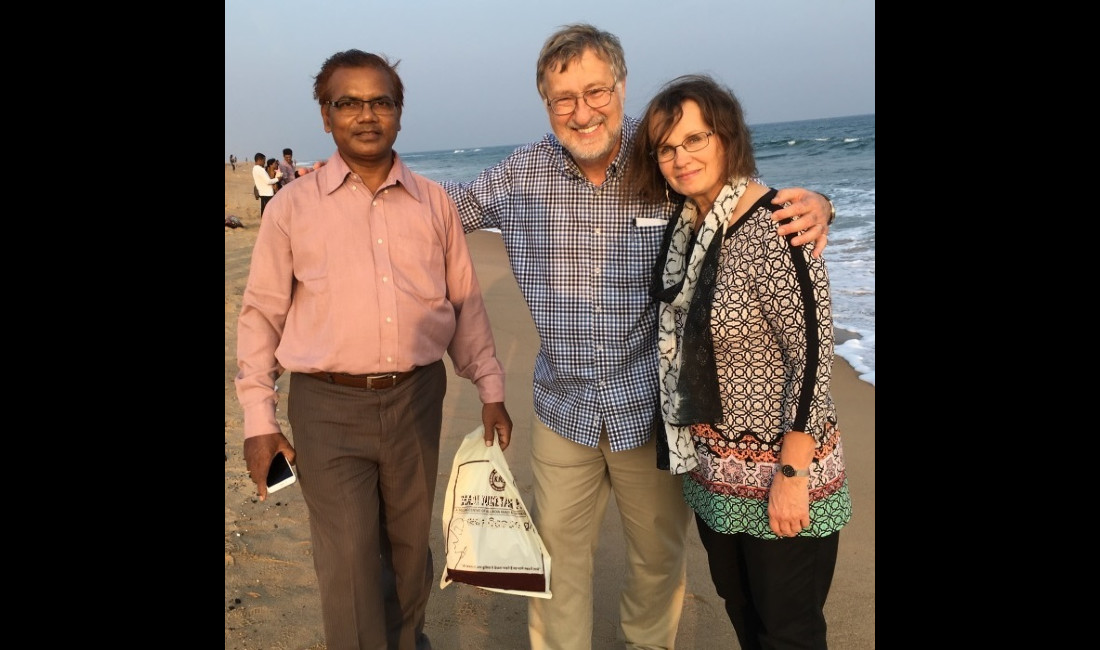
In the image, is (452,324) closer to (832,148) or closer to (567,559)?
(567,559)

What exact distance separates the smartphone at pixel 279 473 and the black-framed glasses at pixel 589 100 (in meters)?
1.50

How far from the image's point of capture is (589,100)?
2615 millimetres

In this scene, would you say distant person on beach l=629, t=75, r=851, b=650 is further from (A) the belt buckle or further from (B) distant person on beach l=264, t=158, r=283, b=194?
(B) distant person on beach l=264, t=158, r=283, b=194

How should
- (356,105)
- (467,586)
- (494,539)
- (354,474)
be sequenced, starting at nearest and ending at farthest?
1. (356,105)
2. (354,474)
3. (494,539)
4. (467,586)

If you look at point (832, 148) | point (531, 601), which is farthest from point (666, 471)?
point (832, 148)

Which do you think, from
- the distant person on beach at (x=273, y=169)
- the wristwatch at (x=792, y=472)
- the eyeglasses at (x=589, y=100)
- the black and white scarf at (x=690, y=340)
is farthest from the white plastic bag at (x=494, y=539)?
the distant person on beach at (x=273, y=169)

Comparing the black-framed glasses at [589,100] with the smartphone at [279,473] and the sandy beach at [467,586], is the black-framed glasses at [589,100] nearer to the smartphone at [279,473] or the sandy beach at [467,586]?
the smartphone at [279,473]

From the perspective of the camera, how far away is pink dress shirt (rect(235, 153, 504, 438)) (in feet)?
8.36

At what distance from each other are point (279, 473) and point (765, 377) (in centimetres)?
162

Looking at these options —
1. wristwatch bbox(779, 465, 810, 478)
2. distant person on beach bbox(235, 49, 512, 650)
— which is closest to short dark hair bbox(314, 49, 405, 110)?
distant person on beach bbox(235, 49, 512, 650)

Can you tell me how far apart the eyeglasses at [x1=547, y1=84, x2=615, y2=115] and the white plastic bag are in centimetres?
126

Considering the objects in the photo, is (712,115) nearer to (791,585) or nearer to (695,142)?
(695,142)

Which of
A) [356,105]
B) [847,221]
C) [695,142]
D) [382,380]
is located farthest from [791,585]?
[847,221]
